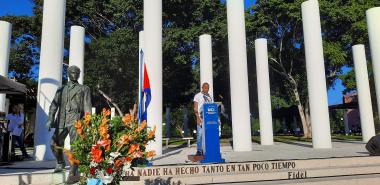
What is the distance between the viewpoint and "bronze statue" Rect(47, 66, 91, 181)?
20.2 feet

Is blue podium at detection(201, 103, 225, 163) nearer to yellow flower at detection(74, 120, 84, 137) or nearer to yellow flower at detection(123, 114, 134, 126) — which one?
yellow flower at detection(123, 114, 134, 126)

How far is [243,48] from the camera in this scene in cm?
1395

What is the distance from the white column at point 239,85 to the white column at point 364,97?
27.9 feet

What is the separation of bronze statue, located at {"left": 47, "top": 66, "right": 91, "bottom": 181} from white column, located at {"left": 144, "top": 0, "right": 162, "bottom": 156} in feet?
17.7

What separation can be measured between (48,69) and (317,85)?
412 inches

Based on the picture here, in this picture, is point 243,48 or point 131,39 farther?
point 131,39

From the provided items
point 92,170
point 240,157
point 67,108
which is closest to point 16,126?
point 67,108

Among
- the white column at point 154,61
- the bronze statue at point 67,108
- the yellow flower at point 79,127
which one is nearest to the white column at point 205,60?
the white column at point 154,61

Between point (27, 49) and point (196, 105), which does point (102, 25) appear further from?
point (196, 105)

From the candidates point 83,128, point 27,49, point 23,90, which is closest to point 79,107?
point 83,128

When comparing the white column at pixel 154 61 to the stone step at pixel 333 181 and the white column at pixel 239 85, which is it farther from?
the stone step at pixel 333 181

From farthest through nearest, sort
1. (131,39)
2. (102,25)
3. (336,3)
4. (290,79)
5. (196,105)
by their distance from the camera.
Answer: (102,25)
(290,79)
(131,39)
(336,3)
(196,105)

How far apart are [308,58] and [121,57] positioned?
1633 cm

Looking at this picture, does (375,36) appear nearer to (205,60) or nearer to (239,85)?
(239,85)
